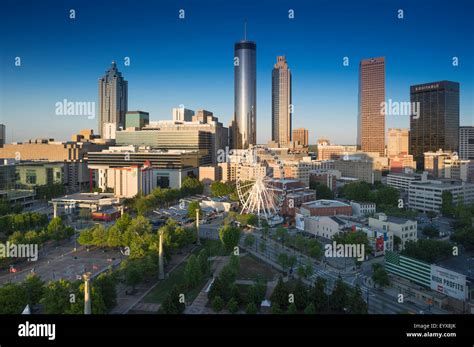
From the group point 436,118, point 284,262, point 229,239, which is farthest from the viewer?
point 436,118

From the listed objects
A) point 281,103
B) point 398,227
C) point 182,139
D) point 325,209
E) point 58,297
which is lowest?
point 58,297

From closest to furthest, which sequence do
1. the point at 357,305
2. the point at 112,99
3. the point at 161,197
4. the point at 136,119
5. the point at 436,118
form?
the point at 357,305, the point at 161,197, the point at 436,118, the point at 136,119, the point at 112,99

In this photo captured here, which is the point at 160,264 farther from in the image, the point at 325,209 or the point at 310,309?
the point at 325,209

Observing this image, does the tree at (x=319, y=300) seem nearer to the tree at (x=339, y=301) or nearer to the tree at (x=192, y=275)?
the tree at (x=339, y=301)

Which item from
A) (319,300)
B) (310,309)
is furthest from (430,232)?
(310,309)
